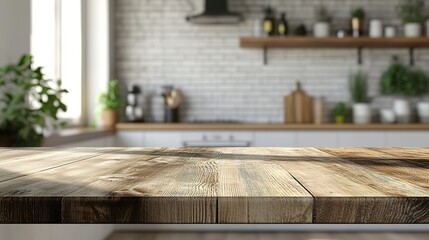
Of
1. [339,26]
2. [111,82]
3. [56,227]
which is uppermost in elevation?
[339,26]

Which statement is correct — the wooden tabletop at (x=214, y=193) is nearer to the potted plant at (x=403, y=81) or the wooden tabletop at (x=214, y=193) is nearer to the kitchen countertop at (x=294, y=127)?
the kitchen countertop at (x=294, y=127)

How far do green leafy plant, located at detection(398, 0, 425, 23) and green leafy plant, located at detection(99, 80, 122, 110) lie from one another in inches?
98.7

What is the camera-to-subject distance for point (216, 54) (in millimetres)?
5254

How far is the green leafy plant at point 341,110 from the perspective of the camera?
16.6 feet

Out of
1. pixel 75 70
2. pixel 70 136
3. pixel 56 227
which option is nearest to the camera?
pixel 56 227

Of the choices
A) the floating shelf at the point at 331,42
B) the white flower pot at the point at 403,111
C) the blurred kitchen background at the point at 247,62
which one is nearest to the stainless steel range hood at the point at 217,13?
the blurred kitchen background at the point at 247,62

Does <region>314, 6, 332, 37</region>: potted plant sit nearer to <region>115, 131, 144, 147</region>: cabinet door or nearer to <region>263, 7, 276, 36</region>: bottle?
<region>263, 7, 276, 36</region>: bottle

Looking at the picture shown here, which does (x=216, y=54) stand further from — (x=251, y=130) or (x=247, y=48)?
(x=251, y=130)

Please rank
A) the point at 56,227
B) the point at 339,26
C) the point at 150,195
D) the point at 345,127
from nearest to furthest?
the point at 150,195, the point at 56,227, the point at 345,127, the point at 339,26

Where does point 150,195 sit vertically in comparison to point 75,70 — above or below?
below

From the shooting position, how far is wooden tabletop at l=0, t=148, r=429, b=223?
89 centimetres

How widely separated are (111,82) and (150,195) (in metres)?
4.07

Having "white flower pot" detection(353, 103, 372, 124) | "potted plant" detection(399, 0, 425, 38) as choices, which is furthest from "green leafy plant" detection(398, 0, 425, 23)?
"white flower pot" detection(353, 103, 372, 124)

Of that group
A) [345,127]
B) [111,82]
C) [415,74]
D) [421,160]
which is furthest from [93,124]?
[421,160]
